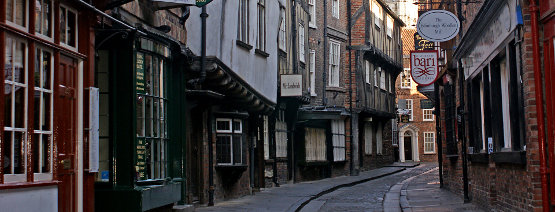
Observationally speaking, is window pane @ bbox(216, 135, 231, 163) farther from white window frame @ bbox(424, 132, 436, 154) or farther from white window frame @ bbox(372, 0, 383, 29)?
white window frame @ bbox(424, 132, 436, 154)

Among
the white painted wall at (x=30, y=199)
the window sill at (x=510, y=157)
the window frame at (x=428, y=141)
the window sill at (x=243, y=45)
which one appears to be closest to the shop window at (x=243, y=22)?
the window sill at (x=243, y=45)

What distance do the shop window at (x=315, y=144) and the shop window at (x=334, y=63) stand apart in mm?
2068

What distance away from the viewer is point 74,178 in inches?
314

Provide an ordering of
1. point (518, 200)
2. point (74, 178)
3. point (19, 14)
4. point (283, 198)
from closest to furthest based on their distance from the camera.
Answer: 1. point (19, 14)
2. point (74, 178)
3. point (518, 200)
4. point (283, 198)

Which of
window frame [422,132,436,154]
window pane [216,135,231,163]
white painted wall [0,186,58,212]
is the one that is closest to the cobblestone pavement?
window pane [216,135,231,163]

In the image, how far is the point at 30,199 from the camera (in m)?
6.83

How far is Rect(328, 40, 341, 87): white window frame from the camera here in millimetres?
27391

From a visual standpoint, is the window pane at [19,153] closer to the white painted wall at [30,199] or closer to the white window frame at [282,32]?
the white painted wall at [30,199]

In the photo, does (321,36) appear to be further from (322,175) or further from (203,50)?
(203,50)

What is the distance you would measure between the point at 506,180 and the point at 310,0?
15723mm

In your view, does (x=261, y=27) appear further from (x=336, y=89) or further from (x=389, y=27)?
A: (x=389, y=27)

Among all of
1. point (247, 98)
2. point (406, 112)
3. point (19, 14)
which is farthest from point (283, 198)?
point (406, 112)

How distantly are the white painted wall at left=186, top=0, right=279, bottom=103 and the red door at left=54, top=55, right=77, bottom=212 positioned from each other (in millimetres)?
4592

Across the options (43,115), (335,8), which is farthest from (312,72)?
(43,115)
